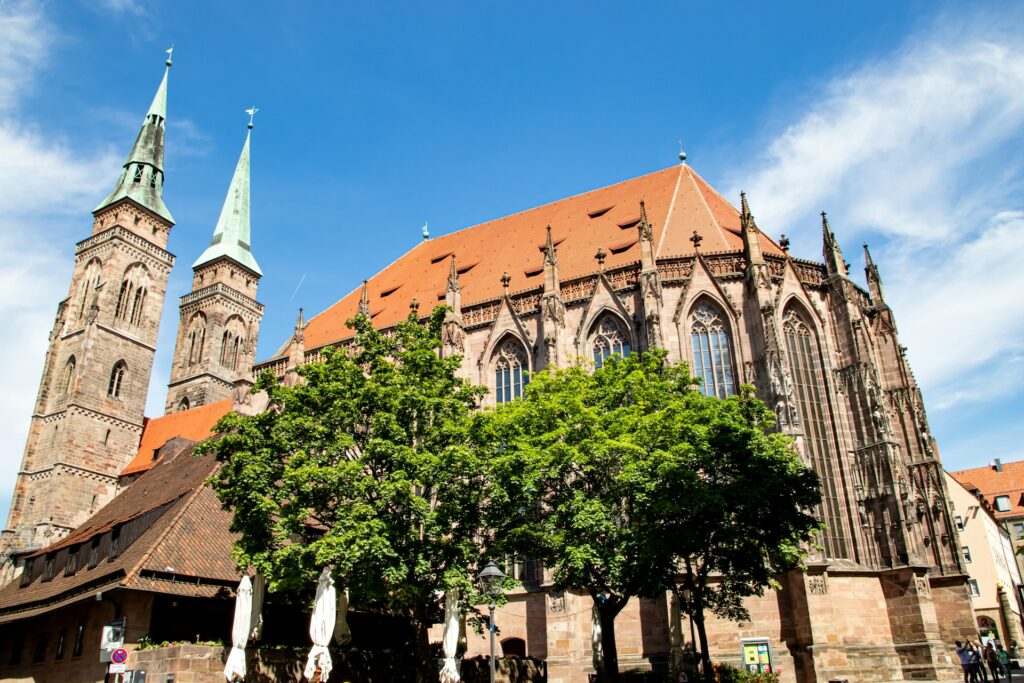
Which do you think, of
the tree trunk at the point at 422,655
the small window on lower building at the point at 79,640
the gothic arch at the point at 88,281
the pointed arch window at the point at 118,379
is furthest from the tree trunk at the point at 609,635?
the gothic arch at the point at 88,281

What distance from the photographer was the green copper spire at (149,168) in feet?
166

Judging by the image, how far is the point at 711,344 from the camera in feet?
84.8

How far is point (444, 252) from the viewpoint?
1533 inches

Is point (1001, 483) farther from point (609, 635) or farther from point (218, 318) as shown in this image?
point (218, 318)

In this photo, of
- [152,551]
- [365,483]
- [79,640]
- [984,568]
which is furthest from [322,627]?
[984,568]

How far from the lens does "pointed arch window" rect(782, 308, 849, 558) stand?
74.2 ft

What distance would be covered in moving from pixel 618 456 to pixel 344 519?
6204 mm

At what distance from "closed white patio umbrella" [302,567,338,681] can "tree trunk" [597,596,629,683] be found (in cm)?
587

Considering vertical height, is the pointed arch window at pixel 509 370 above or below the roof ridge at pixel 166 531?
above

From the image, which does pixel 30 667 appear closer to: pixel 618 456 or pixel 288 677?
pixel 288 677

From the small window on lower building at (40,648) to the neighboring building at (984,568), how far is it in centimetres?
4116

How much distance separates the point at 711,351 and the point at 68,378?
37147 millimetres

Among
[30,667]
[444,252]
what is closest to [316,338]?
[444,252]

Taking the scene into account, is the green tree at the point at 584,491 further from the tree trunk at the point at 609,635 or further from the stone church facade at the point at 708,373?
the stone church facade at the point at 708,373
